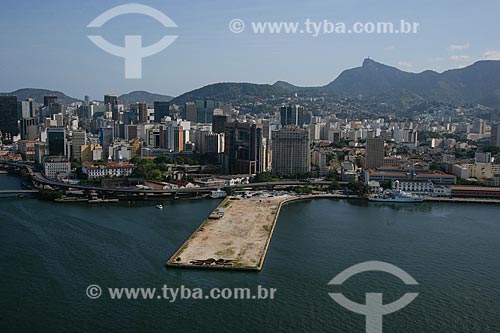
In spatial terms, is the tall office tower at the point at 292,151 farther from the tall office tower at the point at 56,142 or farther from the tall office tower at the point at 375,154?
the tall office tower at the point at 56,142

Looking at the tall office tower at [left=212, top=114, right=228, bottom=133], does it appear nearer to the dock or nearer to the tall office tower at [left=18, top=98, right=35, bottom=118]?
the dock

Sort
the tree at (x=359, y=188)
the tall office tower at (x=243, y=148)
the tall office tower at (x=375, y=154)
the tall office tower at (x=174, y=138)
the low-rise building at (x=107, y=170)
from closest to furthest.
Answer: the tree at (x=359, y=188) → the low-rise building at (x=107, y=170) → the tall office tower at (x=243, y=148) → the tall office tower at (x=375, y=154) → the tall office tower at (x=174, y=138)

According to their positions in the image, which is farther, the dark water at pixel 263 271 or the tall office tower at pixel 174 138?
the tall office tower at pixel 174 138

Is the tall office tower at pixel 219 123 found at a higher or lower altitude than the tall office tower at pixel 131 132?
higher

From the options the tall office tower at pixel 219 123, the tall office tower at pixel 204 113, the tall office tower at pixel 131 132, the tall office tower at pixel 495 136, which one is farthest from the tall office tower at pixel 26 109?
the tall office tower at pixel 495 136

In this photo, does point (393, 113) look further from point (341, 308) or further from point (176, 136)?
point (341, 308)

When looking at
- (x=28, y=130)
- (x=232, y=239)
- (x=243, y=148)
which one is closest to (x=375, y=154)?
(x=243, y=148)

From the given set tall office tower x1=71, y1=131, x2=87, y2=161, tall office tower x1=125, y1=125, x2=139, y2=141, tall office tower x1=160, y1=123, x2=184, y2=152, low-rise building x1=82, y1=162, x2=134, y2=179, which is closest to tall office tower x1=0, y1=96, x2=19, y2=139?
tall office tower x1=125, y1=125, x2=139, y2=141

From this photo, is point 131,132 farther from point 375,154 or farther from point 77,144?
point 375,154
